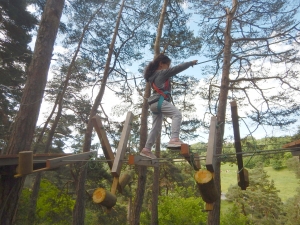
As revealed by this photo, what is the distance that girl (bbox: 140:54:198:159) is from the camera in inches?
128

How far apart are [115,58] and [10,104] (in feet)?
16.5

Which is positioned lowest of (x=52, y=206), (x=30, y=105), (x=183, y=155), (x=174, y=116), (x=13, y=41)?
(x=52, y=206)

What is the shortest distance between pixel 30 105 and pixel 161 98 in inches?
113

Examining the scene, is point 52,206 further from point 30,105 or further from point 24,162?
point 24,162

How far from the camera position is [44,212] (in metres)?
13.5

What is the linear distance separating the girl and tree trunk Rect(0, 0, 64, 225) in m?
2.53

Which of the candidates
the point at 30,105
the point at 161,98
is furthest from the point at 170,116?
the point at 30,105

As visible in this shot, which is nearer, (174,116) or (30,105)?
(174,116)

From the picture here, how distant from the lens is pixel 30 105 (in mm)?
5051

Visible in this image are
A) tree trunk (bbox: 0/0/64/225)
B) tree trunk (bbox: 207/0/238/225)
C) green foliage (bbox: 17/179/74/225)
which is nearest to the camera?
tree trunk (bbox: 0/0/64/225)

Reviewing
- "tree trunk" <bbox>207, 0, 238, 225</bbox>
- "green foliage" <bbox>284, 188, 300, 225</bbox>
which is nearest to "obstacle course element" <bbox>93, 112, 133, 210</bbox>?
"tree trunk" <bbox>207, 0, 238, 225</bbox>

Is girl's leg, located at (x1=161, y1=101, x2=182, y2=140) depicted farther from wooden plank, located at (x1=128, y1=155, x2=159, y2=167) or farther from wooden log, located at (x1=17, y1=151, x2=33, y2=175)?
wooden log, located at (x1=17, y1=151, x2=33, y2=175)

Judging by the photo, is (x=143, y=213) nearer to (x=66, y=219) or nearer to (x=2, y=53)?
(x=66, y=219)

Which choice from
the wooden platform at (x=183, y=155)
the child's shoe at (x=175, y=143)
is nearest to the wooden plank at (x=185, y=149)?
the wooden platform at (x=183, y=155)
